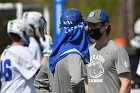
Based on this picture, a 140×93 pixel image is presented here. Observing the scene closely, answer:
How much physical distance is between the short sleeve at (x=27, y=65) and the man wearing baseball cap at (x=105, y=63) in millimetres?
901

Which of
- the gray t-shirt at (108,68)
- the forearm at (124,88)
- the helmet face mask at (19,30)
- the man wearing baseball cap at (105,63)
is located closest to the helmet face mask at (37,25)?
the helmet face mask at (19,30)

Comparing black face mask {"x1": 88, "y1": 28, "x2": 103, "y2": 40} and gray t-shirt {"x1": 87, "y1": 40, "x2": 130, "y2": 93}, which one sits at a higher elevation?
black face mask {"x1": 88, "y1": 28, "x2": 103, "y2": 40}

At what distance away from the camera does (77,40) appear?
291 inches

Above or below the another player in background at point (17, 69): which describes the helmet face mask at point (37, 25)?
above

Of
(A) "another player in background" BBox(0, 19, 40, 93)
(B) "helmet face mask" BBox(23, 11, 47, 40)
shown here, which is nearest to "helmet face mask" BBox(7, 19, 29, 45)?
(A) "another player in background" BBox(0, 19, 40, 93)

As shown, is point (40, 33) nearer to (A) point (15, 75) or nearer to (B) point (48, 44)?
(B) point (48, 44)

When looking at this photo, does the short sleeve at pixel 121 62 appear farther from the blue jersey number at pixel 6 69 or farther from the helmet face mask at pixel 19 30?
the helmet face mask at pixel 19 30

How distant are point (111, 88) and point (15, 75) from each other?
1.32m

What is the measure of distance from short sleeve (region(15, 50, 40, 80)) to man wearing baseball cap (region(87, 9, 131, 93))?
90cm

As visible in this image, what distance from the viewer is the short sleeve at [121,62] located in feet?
27.8

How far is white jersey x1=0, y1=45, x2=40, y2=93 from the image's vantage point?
30.5ft

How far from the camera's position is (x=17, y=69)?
30.5 ft

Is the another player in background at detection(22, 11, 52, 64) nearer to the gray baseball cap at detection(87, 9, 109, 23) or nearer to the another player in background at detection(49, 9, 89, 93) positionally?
the gray baseball cap at detection(87, 9, 109, 23)

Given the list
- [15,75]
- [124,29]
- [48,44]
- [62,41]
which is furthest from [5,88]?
[124,29]
